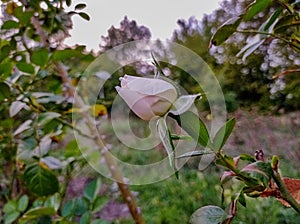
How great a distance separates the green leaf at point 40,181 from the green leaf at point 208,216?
19.2 inches

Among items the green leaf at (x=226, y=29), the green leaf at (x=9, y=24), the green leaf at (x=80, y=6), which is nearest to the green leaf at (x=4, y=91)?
the green leaf at (x=9, y=24)

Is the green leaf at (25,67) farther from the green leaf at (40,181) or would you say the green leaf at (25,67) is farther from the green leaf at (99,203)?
the green leaf at (99,203)

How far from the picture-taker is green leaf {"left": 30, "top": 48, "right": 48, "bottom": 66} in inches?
25.8

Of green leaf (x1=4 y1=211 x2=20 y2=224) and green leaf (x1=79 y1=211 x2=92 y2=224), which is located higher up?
green leaf (x1=4 y1=211 x2=20 y2=224)

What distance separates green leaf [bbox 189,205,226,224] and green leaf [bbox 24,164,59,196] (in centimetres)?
49

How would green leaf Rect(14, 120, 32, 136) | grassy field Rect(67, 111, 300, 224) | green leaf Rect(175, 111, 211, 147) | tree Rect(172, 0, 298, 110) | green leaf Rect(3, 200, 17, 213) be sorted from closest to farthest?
1. green leaf Rect(175, 111, 211, 147)
2. green leaf Rect(14, 120, 32, 136)
3. green leaf Rect(3, 200, 17, 213)
4. tree Rect(172, 0, 298, 110)
5. grassy field Rect(67, 111, 300, 224)

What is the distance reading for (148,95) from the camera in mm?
216

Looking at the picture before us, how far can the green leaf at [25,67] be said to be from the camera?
674mm

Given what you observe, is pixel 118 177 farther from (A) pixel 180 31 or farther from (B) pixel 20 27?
(A) pixel 180 31

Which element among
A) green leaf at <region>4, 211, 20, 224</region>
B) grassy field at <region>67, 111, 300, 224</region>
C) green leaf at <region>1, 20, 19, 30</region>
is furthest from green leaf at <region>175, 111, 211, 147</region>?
grassy field at <region>67, 111, 300, 224</region>

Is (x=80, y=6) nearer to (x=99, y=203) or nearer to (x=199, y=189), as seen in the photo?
(x=99, y=203)

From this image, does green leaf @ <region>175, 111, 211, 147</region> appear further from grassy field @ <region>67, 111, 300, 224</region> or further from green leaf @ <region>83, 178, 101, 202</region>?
grassy field @ <region>67, 111, 300, 224</region>

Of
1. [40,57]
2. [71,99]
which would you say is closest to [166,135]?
[40,57]

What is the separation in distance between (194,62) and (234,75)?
1682mm
